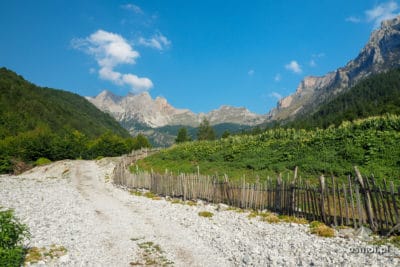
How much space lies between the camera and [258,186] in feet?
44.3

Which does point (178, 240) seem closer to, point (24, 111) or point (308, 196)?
point (308, 196)

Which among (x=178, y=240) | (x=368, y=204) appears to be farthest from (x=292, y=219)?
(x=178, y=240)

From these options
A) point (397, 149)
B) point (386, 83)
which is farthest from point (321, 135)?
point (386, 83)

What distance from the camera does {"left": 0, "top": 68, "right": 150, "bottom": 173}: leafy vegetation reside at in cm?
5372

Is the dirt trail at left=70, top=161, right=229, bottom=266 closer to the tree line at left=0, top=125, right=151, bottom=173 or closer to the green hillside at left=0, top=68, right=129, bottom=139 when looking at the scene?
the tree line at left=0, top=125, right=151, bottom=173

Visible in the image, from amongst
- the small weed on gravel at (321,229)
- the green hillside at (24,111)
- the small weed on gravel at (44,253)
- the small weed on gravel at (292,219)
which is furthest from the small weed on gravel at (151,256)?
the green hillside at (24,111)

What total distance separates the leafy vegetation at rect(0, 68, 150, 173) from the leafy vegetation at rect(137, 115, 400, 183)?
34908 mm

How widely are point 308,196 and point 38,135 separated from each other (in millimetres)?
65727

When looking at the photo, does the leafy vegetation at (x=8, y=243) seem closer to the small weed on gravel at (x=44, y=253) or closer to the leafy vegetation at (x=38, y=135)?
the small weed on gravel at (x=44, y=253)

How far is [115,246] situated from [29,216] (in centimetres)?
606

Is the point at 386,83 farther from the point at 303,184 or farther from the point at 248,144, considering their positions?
the point at 303,184

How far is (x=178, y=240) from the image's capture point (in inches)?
376

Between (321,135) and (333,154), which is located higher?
(321,135)

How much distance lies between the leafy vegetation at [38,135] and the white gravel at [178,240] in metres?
41.6
